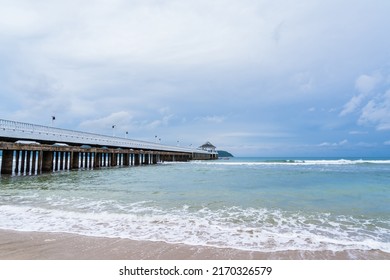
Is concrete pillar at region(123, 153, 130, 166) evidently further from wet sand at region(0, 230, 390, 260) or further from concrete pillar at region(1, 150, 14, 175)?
wet sand at region(0, 230, 390, 260)

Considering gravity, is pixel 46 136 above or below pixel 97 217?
above

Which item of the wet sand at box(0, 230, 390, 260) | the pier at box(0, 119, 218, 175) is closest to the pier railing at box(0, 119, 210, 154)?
the pier at box(0, 119, 218, 175)

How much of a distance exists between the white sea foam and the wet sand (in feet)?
0.86

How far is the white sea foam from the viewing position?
502 centimetres

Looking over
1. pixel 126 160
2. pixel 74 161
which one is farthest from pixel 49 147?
pixel 126 160

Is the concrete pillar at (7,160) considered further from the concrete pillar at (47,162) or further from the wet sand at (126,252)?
the wet sand at (126,252)

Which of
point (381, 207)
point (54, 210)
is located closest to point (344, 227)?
point (381, 207)

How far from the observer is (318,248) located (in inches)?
186

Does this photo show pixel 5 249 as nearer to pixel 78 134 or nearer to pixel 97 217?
pixel 97 217

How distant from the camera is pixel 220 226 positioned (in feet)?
20.0

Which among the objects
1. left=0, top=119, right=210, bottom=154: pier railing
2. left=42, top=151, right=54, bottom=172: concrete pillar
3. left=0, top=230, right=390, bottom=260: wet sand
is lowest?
left=0, top=230, right=390, bottom=260: wet sand

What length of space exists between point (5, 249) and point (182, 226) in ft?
10.8

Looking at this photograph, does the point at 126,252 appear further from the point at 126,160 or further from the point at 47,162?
the point at 126,160
